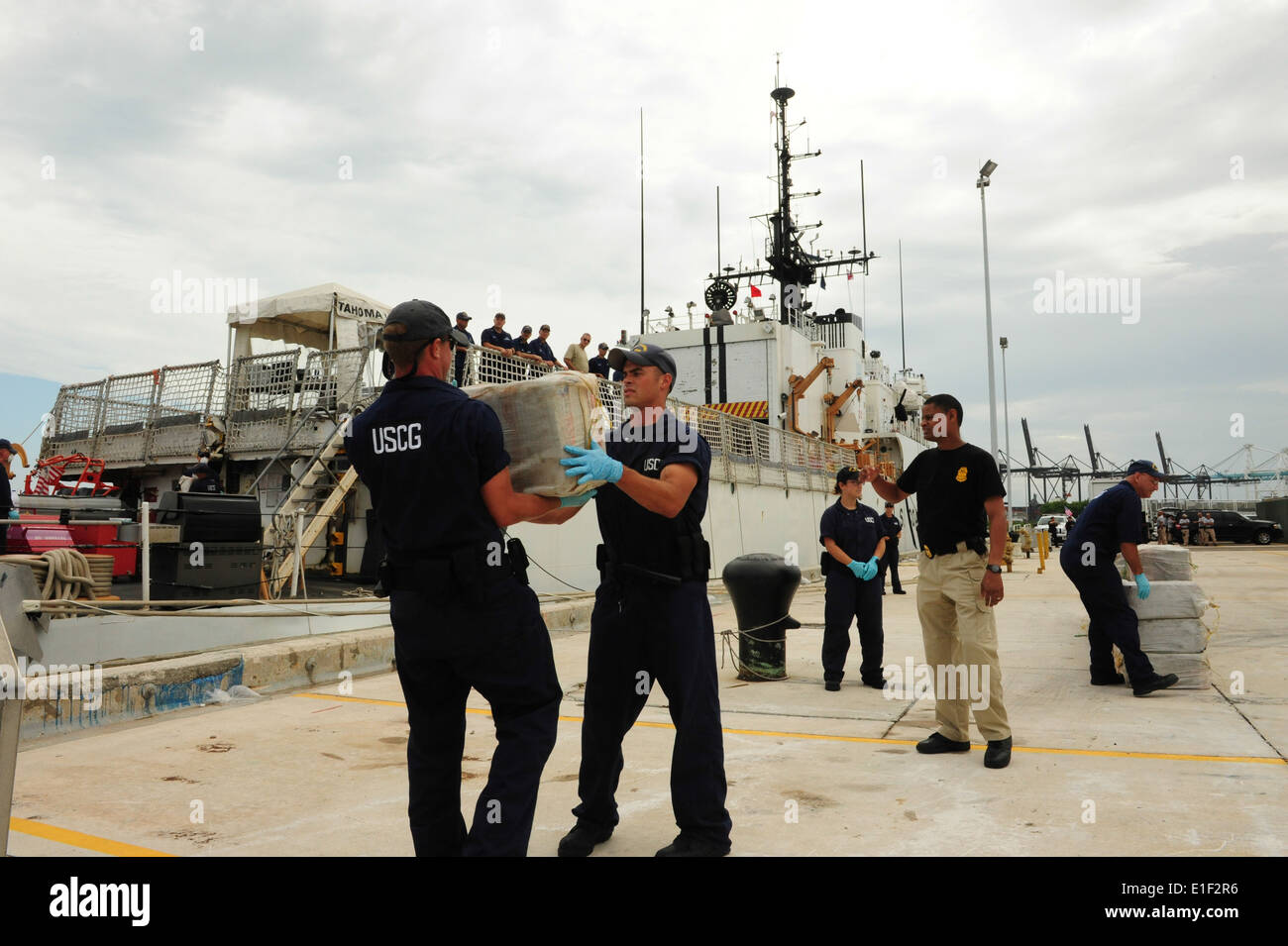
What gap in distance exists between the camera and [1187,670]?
247 inches

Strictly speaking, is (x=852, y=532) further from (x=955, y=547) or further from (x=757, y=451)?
(x=757, y=451)

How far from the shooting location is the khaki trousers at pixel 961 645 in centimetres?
444

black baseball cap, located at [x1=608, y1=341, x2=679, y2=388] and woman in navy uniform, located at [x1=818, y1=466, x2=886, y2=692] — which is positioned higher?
black baseball cap, located at [x1=608, y1=341, x2=679, y2=388]

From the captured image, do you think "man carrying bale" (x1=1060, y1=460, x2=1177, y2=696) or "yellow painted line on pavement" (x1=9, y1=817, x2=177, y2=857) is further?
"man carrying bale" (x1=1060, y1=460, x2=1177, y2=696)

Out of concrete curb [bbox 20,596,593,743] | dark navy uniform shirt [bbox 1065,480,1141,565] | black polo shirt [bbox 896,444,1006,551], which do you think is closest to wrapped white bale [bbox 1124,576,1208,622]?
dark navy uniform shirt [bbox 1065,480,1141,565]

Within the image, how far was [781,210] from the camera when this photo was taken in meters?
31.3

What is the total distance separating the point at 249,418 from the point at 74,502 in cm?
542

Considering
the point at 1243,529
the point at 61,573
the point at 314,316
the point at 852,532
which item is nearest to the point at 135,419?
the point at 314,316

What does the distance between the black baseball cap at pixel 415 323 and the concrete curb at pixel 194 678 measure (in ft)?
13.8

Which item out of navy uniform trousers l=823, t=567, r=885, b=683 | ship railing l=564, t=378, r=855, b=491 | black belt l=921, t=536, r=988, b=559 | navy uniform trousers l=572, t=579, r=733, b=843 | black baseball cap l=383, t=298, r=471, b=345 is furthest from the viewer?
ship railing l=564, t=378, r=855, b=491

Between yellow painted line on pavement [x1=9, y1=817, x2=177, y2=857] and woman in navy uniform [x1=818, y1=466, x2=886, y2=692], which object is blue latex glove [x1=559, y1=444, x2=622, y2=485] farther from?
woman in navy uniform [x1=818, y1=466, x2=886, y2=692]

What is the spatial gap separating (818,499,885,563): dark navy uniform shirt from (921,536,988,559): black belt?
1.97 metres

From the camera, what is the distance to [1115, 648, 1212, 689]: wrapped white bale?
20.5ft
